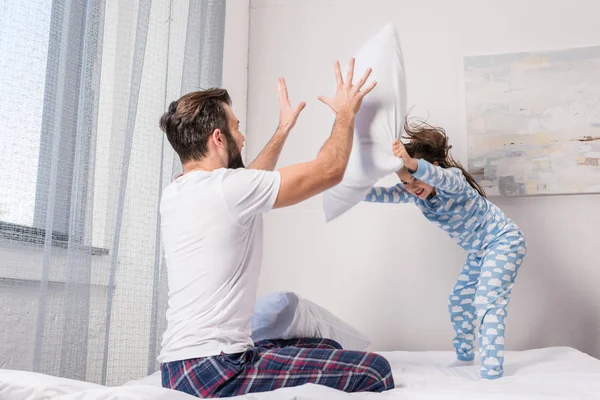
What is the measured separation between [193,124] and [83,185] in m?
0.34

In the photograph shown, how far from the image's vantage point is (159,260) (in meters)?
1.85

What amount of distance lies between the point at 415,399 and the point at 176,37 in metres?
1.45

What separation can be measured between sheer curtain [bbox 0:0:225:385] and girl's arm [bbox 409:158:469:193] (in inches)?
32.2

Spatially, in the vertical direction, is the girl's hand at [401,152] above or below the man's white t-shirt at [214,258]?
above

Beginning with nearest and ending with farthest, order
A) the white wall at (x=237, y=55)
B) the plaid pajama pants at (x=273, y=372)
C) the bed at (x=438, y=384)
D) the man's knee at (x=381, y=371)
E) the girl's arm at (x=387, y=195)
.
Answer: the bed at (x=438, y=384) < the plaid pajama pants at (x=273, y=372) < the man's knee at (x=381, y=371) < the girl's arm at (x=387, y=195) < the white wall at (x=237, y=55)

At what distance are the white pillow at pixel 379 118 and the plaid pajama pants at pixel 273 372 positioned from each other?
1.83ft

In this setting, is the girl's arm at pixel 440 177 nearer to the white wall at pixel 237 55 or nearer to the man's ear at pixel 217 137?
the man's ear at pixel 217 137

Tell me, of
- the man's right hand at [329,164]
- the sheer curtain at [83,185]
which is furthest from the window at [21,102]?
the man's right hand at [329,164]

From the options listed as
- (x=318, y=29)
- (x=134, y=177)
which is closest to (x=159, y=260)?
(x=134, y=177)

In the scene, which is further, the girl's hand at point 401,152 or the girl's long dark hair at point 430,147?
the girl's long dark hair at point 430,147

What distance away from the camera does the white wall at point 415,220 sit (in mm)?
2533

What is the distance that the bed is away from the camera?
0.88 m

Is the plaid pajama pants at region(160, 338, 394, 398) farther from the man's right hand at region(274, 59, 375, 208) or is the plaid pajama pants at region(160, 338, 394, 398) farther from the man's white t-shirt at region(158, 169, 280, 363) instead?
the man's right hand at region(274, 59, 375, 208)

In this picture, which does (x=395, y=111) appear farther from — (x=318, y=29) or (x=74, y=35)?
(x=318, y=29)
